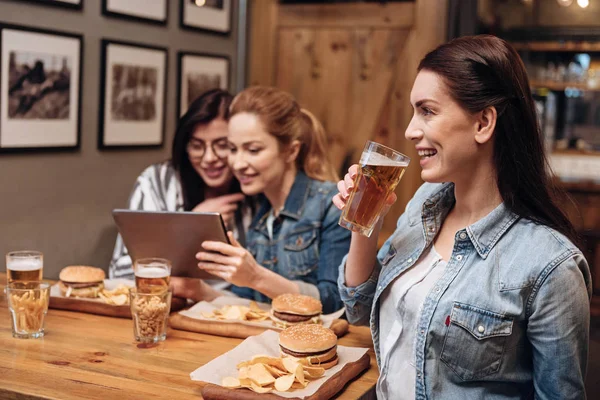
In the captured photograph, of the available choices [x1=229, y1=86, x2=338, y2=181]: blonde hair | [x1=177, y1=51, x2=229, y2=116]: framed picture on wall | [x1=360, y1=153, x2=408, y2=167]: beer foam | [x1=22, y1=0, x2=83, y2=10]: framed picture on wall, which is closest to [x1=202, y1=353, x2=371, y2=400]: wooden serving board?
[x1=360, y1=153, x2=408, y2=167]: beer foam

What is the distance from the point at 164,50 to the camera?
12.8 feet

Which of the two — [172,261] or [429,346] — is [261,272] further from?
[429,346]

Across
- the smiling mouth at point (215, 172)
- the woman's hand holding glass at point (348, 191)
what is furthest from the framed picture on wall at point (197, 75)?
the woman's hand holding glass at point (348, 191)

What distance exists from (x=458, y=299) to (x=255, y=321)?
646 mm

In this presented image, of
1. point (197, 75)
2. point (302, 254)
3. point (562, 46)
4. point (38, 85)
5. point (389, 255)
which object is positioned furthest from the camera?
point (562, 46)

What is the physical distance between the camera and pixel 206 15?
424 centimetres

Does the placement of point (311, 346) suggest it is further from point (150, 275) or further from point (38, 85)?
point (38, 85)

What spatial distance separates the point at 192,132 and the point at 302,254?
77 centimetres

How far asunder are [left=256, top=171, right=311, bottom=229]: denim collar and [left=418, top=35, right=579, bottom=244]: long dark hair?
1.03 metres

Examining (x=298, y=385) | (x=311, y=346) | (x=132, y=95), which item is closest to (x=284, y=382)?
(x=298, y=385)

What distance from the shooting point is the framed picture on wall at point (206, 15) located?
405cm

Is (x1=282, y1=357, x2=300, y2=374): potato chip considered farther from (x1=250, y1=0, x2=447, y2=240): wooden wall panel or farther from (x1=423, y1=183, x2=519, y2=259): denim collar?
(x1=250, y1=0, x2=447, y2=240): wooden wall panel

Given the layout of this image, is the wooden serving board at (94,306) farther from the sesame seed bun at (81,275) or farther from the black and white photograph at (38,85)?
the black and white photograph at (38,85)

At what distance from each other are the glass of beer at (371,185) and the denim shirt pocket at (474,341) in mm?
308
